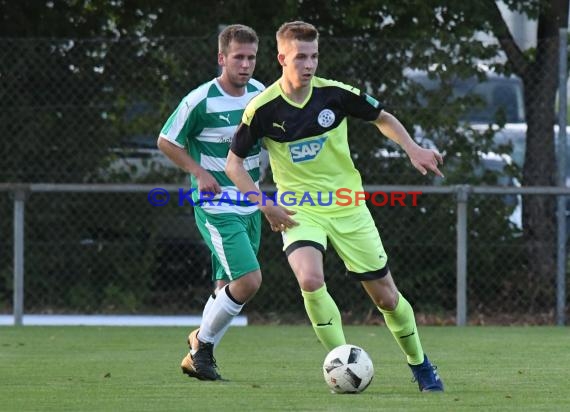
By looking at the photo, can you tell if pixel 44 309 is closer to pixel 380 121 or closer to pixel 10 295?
pixel 10 295

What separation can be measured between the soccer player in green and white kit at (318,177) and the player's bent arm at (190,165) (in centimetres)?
61

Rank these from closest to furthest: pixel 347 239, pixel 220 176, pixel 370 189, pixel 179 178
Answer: pixel 347 239 → pixel 220 176 → pixel 370 189 → pixel 179 178

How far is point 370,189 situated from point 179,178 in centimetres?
172

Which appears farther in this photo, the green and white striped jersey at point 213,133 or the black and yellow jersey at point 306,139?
the green and white striped jersey at point 213,133

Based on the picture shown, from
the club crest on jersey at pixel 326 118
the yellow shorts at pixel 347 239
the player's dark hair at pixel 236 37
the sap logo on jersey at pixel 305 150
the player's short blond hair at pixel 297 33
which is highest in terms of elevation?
the player's short blond hair at pixel 297 33

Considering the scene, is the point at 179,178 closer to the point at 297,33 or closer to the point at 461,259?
the point at 461,259

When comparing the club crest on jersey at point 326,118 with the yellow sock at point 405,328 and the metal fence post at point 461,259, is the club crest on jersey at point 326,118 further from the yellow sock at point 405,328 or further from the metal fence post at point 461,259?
the metal fence post at point 461,259

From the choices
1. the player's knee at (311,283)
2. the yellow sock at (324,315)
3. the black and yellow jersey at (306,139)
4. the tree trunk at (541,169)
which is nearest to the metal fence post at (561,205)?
the tree trunk at (541,169)

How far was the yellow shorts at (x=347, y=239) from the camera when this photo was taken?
22.7ft

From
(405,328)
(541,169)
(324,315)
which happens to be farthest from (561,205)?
(324,315)

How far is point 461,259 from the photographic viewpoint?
11.9 m

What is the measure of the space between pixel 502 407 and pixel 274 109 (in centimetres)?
191

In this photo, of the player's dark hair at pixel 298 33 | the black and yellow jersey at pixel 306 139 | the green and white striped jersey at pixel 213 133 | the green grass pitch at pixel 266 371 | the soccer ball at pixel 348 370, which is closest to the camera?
the green grass pitch at pixel 266 371

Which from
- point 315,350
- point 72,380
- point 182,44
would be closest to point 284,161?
point 72,380
